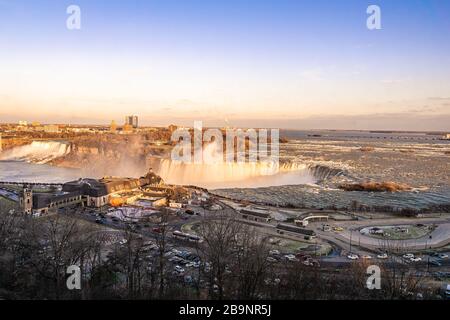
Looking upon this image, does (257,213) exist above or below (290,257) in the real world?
above

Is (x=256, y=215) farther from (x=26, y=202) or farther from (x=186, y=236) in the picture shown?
(x=26, y=202)

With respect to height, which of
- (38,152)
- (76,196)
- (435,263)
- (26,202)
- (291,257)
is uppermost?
(26,202)

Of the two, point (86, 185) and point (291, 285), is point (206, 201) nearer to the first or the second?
point (86, 185)

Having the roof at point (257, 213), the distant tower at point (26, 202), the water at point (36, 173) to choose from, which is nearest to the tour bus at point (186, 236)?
the roof at point (257, 213)

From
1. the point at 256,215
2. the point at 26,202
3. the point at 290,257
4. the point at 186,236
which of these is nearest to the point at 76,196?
the point at 26,202

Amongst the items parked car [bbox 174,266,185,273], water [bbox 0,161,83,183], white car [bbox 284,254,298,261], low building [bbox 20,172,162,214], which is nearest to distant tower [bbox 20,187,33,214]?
low building [bbox 20,172,162,214]

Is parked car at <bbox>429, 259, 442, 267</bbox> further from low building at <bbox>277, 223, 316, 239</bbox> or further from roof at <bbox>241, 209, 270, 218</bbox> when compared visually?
roof at <bbox>241, 209, 270, 218</bbox>
